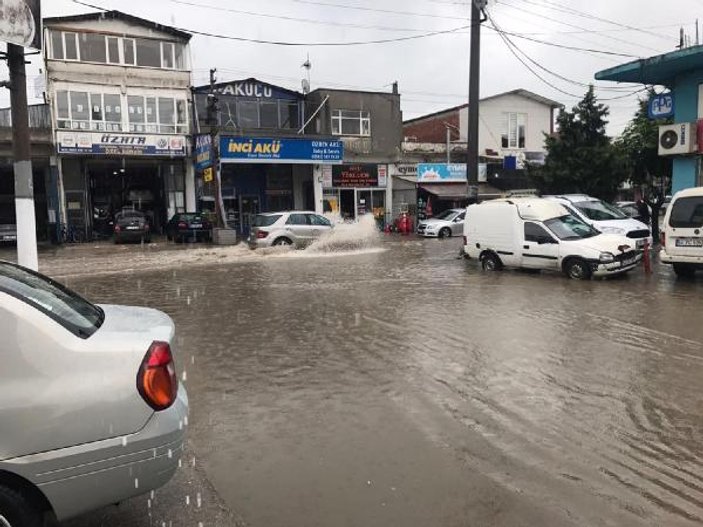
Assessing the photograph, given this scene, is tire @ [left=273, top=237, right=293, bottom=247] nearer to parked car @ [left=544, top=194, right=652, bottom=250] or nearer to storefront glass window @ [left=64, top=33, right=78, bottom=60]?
parked car @ [left=544, top=194, right=652, bottom=250]

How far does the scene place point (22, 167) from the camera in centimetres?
939

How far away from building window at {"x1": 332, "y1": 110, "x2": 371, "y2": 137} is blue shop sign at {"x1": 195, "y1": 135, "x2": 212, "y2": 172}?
9.10m

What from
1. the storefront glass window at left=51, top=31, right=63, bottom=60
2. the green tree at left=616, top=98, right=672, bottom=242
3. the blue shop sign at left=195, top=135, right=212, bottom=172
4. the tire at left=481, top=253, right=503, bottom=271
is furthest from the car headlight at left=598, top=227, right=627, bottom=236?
the storefront glass window at left=51, top=31, right=63, bottom=60

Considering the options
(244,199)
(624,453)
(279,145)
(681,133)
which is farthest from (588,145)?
(624,453)

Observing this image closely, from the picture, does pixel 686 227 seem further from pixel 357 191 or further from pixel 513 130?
pixel 513 130

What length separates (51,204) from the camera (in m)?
30.7

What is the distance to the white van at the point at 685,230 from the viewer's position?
12.5 meters

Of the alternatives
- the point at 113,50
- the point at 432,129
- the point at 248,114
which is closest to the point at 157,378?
the point at 113,50

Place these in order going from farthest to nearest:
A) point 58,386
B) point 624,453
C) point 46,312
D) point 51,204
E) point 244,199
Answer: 1. point 244,199
2. point 51,204
3. point 624,453
4. point 46,312
5. point 58,386

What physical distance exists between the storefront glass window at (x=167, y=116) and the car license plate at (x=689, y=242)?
24.3m

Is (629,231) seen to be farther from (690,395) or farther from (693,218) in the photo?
(690,395)

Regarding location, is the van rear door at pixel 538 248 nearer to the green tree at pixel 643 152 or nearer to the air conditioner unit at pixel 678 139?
the air conditioner unit at pixel 678 139

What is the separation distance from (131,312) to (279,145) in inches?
1118

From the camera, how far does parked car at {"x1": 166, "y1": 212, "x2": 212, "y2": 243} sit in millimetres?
27609
